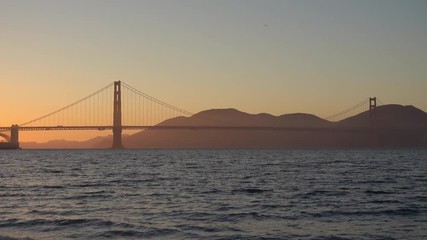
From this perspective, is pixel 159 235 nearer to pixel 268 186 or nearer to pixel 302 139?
pixel 268 186

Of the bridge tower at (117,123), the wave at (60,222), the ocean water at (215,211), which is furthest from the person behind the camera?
the bridge tower at (117,123)

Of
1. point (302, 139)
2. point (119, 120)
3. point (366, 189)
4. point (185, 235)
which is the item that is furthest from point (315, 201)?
point (302, 139)

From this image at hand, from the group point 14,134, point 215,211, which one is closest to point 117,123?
point 14,134

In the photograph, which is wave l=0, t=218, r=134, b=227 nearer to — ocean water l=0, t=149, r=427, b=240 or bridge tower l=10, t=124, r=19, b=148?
ocean water l=0, t=149, r=427, b=240

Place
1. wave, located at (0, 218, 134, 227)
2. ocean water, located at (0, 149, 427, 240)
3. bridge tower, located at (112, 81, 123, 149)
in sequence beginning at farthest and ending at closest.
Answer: bridge tower, located at (112, 81, 123, 149)
wave, located at (0, 218, 134, 227)
ocean water, located at (0, 149, 427, 240)

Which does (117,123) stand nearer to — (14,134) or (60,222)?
(14,134)

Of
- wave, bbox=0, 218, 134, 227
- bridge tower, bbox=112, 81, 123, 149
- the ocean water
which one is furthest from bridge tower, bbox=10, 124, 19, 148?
wave, bbox=0, 218, 134, 227

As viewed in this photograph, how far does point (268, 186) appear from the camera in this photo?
28719mm

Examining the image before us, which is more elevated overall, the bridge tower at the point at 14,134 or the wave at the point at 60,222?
the bridge tower at the point at 14,134

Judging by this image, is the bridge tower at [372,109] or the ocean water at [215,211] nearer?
the ocean water at [215,211]

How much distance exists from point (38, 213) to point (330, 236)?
9.24 meters

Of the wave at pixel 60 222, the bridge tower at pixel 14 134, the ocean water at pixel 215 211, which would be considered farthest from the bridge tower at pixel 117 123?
the wave at pixel 60 222

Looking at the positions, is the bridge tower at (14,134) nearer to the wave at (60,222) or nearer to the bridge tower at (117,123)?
the bridge tower at (117,123)

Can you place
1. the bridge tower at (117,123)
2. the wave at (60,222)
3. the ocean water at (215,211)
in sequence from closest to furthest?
1. the ocean water at (215,211)
2. the wave at (60,222)
3. the bridge tower at (117,123)
